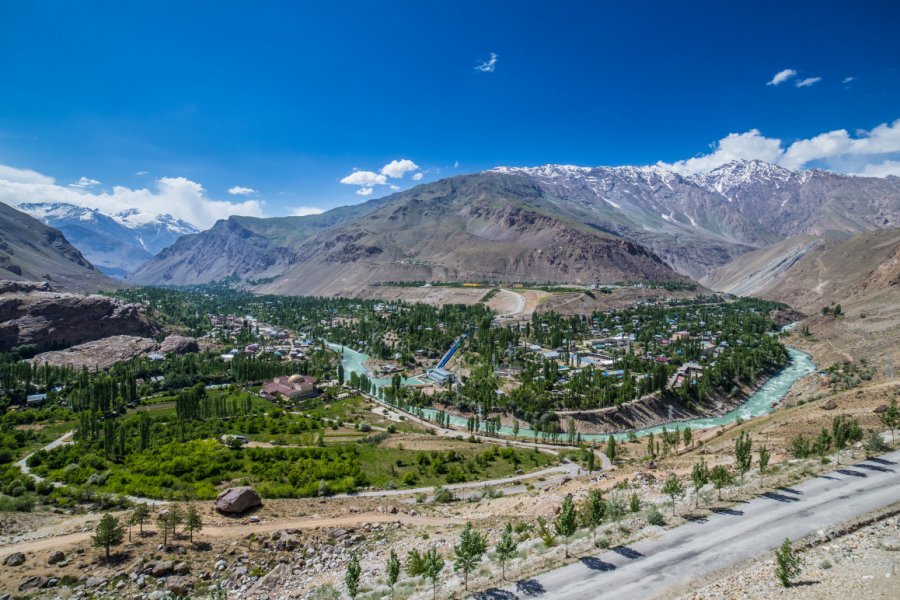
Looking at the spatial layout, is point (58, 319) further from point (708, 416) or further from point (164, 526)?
point (708, 416)

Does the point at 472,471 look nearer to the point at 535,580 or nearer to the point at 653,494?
the point at 653,494

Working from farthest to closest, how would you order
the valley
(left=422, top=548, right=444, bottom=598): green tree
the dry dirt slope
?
the dry dirt slope < the valley < (left=422, top=548, right=444, bottom=598): green tree

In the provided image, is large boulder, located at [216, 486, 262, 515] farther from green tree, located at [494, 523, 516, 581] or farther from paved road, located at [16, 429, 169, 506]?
green tree, located at [494, 523, 516, 581]

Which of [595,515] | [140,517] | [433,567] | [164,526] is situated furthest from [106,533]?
[595,515]

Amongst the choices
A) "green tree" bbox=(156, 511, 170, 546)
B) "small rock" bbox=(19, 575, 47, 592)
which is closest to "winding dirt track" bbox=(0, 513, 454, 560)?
"green tree" bbox=(156, 511, 170, 546)

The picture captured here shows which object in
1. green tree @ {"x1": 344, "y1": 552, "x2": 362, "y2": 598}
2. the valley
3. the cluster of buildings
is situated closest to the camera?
green tree @ {"x1": 344, "y1": 552, "x2": 362, "y2": 598}

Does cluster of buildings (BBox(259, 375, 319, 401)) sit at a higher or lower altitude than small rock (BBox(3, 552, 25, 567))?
Answer: lower
